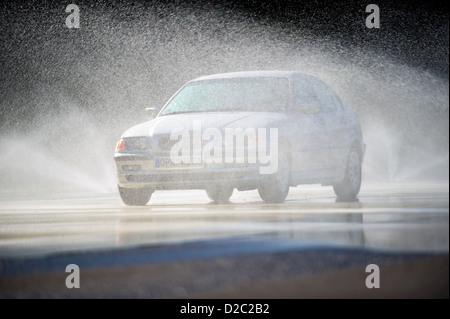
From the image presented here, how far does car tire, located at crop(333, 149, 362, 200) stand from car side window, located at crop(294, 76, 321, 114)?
0.86 meters

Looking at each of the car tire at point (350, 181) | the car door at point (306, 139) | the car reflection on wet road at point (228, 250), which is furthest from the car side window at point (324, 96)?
the car reflection on wet road at point (228, 250)

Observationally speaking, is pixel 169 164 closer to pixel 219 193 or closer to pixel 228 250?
pixel 219 193

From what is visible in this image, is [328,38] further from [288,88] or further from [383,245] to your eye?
[383,245]

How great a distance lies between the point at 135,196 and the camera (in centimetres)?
1138

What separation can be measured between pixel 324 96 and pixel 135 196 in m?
2.70

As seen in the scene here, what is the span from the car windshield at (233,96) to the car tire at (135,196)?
1.03m

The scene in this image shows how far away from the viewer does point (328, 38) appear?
61.0 feet

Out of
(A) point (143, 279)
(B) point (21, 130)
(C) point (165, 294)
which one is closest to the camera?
(C) point (165, 294)

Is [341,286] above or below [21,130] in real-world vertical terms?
below

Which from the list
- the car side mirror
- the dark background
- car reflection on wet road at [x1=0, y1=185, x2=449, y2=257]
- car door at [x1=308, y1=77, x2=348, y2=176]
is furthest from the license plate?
the dark background

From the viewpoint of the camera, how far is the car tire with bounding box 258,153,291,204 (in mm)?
10188
